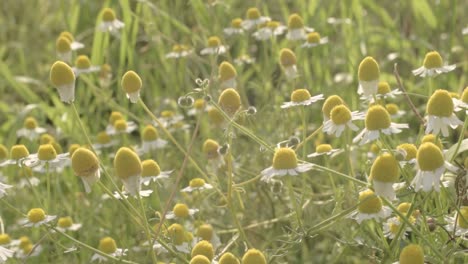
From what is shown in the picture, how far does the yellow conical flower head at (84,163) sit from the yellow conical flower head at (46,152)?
0.40 metres

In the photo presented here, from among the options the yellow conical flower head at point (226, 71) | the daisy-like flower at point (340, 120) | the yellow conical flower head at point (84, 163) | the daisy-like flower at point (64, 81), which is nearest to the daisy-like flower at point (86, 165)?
the yellow conical flower head at point (84, 163)

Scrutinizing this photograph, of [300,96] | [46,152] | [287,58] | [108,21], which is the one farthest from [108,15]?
[300,96]

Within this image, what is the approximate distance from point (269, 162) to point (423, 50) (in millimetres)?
850

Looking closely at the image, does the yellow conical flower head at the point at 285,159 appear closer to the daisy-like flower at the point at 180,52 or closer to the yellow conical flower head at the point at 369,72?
the yellow conical flower head at the point at 369,72

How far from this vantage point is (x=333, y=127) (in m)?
1.45

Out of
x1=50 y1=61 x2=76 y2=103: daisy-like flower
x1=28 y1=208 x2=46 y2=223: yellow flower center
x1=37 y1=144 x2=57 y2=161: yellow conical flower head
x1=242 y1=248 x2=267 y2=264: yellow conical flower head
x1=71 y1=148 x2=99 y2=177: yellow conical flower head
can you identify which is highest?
x1=50 y1=61 x2=76 y2=103: daisy-like flower

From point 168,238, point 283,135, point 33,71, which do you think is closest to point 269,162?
point 283,135

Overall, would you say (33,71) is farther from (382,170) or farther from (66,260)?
(382,170)

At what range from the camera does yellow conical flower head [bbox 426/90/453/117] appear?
1.33m

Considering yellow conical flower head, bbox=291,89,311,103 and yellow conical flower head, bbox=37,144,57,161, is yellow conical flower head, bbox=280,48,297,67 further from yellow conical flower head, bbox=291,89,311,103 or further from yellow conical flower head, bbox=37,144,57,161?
yellow conical flower head, bbox=37,144,57,161

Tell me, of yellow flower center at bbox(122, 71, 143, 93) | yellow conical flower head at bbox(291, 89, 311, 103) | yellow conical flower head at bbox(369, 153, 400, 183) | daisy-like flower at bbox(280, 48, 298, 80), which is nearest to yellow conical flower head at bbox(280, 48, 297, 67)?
daisy-like flower at bbox(280, 48, 298, 80)

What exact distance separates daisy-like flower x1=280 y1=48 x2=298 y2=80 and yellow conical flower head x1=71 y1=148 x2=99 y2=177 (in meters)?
0.73

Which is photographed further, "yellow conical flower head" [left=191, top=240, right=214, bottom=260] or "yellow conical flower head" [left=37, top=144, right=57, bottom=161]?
"yellow conical flower head" [left=37, top=144, right=57, bottom=161]

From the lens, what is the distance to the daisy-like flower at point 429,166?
1.19 m
